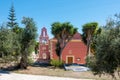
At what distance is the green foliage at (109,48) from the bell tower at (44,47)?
3327cm

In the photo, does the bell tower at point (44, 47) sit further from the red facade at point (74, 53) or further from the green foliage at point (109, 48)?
the green foliage at point (109, 48)

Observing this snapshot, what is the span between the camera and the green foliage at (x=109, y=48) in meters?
11.2

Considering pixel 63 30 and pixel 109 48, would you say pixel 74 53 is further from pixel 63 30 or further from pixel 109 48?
pixel 109 48

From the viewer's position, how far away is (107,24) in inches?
486

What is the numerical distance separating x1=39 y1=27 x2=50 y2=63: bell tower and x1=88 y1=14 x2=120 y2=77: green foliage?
3327 cm

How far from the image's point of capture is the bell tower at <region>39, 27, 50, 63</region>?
45375 mm

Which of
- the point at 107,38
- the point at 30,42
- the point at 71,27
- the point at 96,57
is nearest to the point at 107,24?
the point at 107,38

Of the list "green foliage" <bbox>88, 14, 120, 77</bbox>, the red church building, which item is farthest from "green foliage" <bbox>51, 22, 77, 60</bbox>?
"green foliage" <bbox>88, 14, 120, 77</bbox>

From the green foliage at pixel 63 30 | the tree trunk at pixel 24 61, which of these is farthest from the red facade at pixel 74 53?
the tree trunk at pixel 24 61

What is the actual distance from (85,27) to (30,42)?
448 inches

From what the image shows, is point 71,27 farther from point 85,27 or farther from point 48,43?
point 48,43

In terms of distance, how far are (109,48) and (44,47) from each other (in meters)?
37.1

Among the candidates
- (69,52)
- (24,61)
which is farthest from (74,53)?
(24,61)

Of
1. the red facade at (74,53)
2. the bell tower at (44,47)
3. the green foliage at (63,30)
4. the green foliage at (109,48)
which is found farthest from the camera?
the red facade at (74,53)
